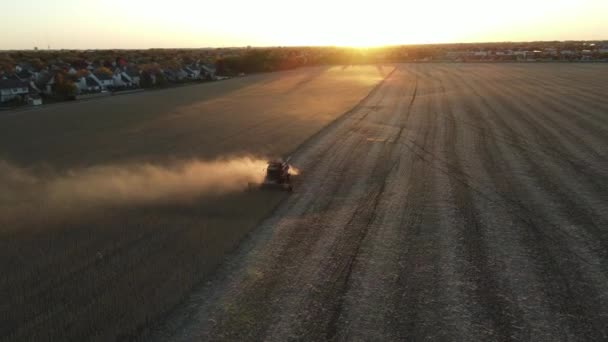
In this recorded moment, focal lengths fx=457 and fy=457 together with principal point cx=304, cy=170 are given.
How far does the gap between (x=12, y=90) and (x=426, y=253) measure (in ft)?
227

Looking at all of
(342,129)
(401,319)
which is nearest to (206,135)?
(342,129)

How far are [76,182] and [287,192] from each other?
1024 centimetres

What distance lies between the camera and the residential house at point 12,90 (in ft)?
208

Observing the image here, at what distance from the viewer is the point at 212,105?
169ft

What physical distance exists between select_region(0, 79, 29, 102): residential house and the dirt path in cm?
5505

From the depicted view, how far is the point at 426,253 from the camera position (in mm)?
13984

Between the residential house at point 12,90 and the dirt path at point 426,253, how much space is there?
5505cm

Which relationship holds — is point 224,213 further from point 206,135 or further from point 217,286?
point 206,135

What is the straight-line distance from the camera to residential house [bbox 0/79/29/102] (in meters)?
63.3

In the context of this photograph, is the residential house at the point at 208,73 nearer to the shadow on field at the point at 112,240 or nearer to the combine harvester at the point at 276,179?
the shadow on field at the point at 112,240

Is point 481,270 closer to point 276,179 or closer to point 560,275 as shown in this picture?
point 560,275

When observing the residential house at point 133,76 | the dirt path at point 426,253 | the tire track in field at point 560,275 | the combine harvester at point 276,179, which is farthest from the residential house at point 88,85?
the tire track in field at point 560,275

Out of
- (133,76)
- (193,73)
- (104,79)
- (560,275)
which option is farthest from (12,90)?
(560,275)

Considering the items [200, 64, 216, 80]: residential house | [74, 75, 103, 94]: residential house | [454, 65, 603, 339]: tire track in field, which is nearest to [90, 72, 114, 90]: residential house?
[74, 75, 103, 94]: residential house
